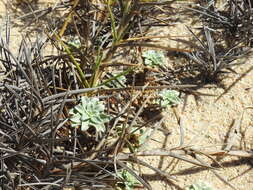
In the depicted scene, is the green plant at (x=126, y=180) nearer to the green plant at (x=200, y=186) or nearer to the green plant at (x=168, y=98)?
the green plant at (x=200, y=186)

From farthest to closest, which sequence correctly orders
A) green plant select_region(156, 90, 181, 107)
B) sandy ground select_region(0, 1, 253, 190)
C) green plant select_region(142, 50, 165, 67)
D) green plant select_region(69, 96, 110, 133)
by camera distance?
1. green plant select_region(142, 50, 165, 67)
2. green plant select_region(156, 90, 181, 107)
3. sandy ground select_region(0, 1, 253, 190)
4. green plant select_region(69, 96, 110, 133)

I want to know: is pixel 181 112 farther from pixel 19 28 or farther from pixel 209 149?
pixel 19 28


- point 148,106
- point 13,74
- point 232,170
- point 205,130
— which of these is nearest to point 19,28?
point 13,74

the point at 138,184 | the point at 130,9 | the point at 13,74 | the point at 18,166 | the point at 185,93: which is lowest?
the point at 138,184

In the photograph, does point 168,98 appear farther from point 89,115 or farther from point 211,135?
point 89,115

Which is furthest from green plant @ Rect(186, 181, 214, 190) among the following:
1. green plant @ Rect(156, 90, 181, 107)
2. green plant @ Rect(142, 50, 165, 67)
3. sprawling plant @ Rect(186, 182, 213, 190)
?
green plant @ Rect(142, 50, 165, 67)

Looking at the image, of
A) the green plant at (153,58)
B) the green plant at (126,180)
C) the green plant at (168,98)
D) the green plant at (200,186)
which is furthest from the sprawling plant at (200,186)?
the green plant at (153,58)

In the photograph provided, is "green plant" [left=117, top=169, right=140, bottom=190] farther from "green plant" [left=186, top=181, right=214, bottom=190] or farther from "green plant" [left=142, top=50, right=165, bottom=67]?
"green plant" [left=142, top=50, right=165, bottom=67]
